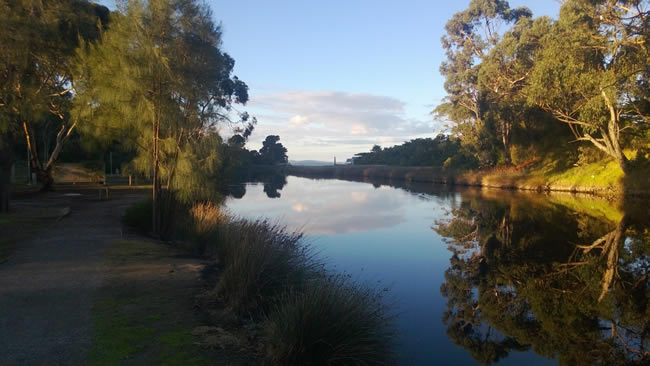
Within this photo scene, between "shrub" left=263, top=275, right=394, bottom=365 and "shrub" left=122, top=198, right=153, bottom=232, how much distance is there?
11.7 m

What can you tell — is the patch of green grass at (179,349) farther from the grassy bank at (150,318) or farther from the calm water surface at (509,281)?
the calm water surface at (509,281)

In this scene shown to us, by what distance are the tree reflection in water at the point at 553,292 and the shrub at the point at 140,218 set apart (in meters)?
10.8

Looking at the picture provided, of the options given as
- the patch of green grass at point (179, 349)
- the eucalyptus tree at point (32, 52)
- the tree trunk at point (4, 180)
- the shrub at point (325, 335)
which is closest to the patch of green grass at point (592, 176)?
the shrub at point (325, 335)

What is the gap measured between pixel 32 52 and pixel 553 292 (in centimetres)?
2227

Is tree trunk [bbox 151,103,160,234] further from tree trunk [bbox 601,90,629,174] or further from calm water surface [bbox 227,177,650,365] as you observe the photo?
tree trunk [bbox 601,90,629,174]

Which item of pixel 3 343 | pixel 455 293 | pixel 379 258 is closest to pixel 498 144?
pixel 379 258

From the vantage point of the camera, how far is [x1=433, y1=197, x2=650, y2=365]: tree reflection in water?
240 inches

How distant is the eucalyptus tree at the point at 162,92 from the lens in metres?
12.2

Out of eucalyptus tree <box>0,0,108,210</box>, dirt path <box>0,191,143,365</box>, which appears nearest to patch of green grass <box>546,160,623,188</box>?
dirt path <box>0,191,143,365</box>

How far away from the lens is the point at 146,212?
16000 mm

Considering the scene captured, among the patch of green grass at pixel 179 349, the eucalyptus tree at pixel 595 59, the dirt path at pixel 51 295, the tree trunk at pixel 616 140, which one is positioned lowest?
the patch of green grass at pixel 179 349

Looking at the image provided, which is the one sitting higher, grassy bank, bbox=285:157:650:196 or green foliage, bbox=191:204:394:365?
grassy bank, bbox=285:157:650:196

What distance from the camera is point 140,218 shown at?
15703 mm

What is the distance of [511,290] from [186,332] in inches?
249
